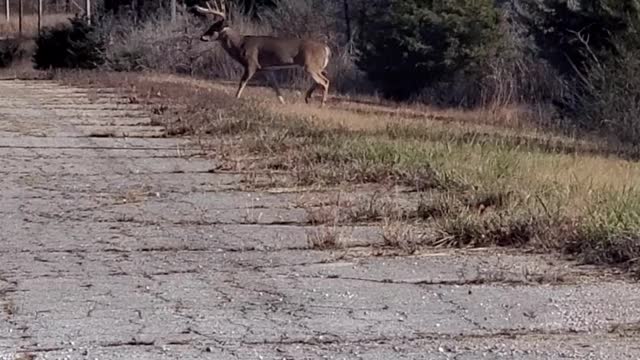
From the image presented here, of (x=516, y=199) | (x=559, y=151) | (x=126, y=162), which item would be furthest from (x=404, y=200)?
(x=559, y=151)

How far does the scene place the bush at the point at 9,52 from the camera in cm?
5150

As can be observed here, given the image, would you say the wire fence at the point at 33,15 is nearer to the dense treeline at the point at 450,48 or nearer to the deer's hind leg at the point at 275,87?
the dense treeline at the point at 450,48

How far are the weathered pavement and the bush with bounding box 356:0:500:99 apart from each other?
27.0 m

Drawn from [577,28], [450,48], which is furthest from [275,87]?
[450,48]

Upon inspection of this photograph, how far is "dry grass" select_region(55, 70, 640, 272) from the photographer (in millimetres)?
9102

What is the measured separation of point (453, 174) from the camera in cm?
1184

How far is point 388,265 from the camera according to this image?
848 cm

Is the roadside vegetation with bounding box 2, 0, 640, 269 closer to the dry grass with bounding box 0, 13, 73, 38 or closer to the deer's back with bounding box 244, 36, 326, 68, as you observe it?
the deer's back with bounding box 244, 36, 326, 68

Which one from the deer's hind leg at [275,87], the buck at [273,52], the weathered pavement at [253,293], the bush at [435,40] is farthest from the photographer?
the bush at [435,40]

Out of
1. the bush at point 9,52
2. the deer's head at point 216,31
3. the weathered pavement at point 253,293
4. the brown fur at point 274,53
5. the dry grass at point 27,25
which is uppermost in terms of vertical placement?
the deer's head at point 216,31

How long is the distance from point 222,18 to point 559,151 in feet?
51.5

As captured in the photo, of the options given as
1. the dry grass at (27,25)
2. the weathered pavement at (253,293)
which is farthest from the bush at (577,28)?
the dry grass at (27,25)

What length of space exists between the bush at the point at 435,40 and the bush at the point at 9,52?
1825 cm

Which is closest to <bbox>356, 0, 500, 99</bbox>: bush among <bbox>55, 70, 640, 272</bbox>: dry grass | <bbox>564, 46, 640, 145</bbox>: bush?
<bbox>564, 46, 640, 145</bbox>: bush
